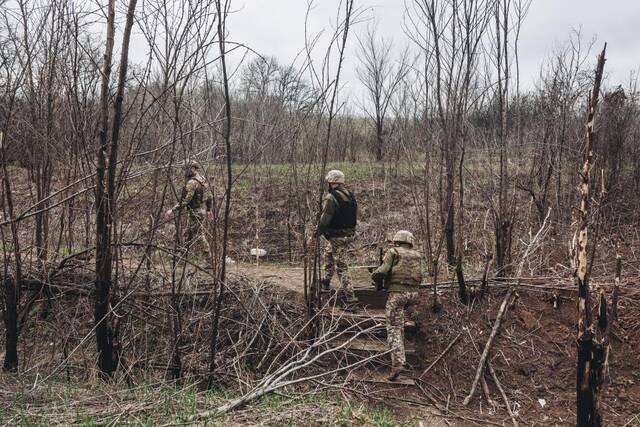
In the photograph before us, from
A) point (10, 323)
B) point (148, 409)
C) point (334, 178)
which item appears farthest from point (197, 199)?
point (148, 409)

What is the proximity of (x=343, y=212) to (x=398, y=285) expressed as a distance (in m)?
1.29

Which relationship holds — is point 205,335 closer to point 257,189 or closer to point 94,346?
point 94,346

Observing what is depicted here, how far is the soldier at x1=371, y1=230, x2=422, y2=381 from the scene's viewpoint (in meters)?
6.08

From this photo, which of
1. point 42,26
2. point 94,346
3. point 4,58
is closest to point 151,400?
point 94,346

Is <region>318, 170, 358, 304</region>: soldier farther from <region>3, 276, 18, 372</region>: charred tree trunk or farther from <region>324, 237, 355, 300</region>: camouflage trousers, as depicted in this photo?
<region>3, 276, 18, 372</region>: charred tree trunk

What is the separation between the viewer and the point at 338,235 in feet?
22.4

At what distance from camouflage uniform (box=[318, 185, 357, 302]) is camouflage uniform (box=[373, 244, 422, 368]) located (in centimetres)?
82

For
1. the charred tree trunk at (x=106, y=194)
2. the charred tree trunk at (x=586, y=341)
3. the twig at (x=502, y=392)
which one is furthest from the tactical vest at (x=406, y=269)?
the charred tree trunk at (x=106, y=194)

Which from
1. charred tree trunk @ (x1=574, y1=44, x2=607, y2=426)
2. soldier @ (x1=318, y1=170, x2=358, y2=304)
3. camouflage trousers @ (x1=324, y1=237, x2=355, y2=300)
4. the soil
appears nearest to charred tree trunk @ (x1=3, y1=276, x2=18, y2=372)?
the soil

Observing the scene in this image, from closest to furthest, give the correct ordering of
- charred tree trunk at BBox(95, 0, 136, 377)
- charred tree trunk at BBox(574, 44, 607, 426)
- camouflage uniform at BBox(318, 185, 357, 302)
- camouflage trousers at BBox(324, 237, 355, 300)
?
1. charred tree trunk at BBox(574, 44, 607, 426)
2. charred tree trunk at BBox(95, 0, 136, 377)
3. camouflage uniform at BBox(318, 185, 357, 302)
4. camouflage trousers at BBox(324, 237, 355, 300)

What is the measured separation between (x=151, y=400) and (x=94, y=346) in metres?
2.39

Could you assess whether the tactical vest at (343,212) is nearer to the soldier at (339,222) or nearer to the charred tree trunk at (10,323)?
the soldier at (339,222)

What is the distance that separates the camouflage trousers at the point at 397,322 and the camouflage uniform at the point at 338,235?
93cm

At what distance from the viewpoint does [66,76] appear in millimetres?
5188
